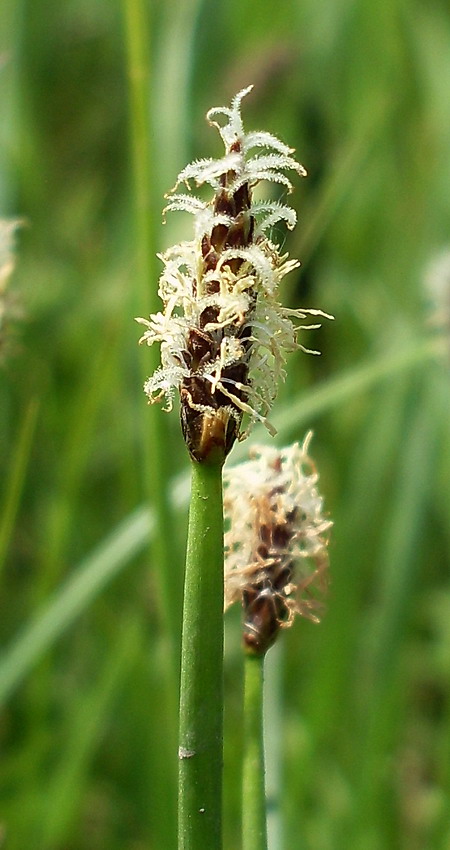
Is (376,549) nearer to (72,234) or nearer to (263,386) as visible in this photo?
(72,234)

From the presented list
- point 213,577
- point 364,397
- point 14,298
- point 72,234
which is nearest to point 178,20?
point 72,234

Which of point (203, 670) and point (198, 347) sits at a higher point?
point (198, 347)

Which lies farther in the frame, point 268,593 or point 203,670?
point 268,593

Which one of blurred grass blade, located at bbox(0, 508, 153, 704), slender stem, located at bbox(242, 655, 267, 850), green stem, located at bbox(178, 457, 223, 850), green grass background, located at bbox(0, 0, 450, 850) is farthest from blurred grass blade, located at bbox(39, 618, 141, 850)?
green stem, located at bbox(178, 457, 223, 850)

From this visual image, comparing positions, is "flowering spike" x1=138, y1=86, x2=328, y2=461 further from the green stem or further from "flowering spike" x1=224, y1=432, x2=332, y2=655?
"flowering spike" x1=224, y1=432, x2=332, y2=655

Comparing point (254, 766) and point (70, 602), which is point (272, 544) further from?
point (70, 602)

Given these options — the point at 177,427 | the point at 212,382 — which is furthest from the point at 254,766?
the point at 177,427

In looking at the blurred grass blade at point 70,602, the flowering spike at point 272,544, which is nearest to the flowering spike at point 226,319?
the flowering spike at point 272,544
